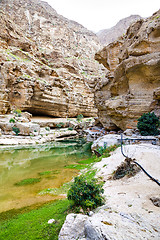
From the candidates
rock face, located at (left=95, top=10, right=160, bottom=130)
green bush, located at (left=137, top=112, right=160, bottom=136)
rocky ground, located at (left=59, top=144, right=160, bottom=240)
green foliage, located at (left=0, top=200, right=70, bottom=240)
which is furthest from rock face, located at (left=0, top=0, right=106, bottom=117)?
rocky ground, located at (left=59, top=144, right=160, bottom=240)

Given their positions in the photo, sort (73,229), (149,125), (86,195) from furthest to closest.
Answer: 1. (149,125)
2. (86,195)
3. (73,229)

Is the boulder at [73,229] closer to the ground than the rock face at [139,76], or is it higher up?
closer to the ground

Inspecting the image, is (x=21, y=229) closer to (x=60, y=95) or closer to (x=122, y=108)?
(x=122, y=108)

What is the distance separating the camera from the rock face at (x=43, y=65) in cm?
3484

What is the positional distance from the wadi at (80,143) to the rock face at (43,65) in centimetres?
34

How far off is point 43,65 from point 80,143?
33.8 m

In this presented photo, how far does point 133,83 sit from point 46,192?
1718 centimetres

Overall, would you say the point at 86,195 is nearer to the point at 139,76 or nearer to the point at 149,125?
the point at 149,125

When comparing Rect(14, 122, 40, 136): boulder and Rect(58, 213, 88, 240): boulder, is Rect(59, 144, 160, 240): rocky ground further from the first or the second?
Rect(14, 122, 40, 136): boulder

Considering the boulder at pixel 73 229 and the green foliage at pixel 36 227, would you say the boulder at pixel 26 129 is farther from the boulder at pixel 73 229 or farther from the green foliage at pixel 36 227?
the boulder at pixel 73 229

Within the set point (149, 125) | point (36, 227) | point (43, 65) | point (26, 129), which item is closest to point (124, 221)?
point (36, 227)

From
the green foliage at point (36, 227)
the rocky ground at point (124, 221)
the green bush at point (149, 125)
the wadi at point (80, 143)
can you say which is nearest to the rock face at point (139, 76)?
the wadi at point (80, 143)

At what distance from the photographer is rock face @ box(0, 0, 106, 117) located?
114ft

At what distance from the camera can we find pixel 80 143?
2408 centimetres
